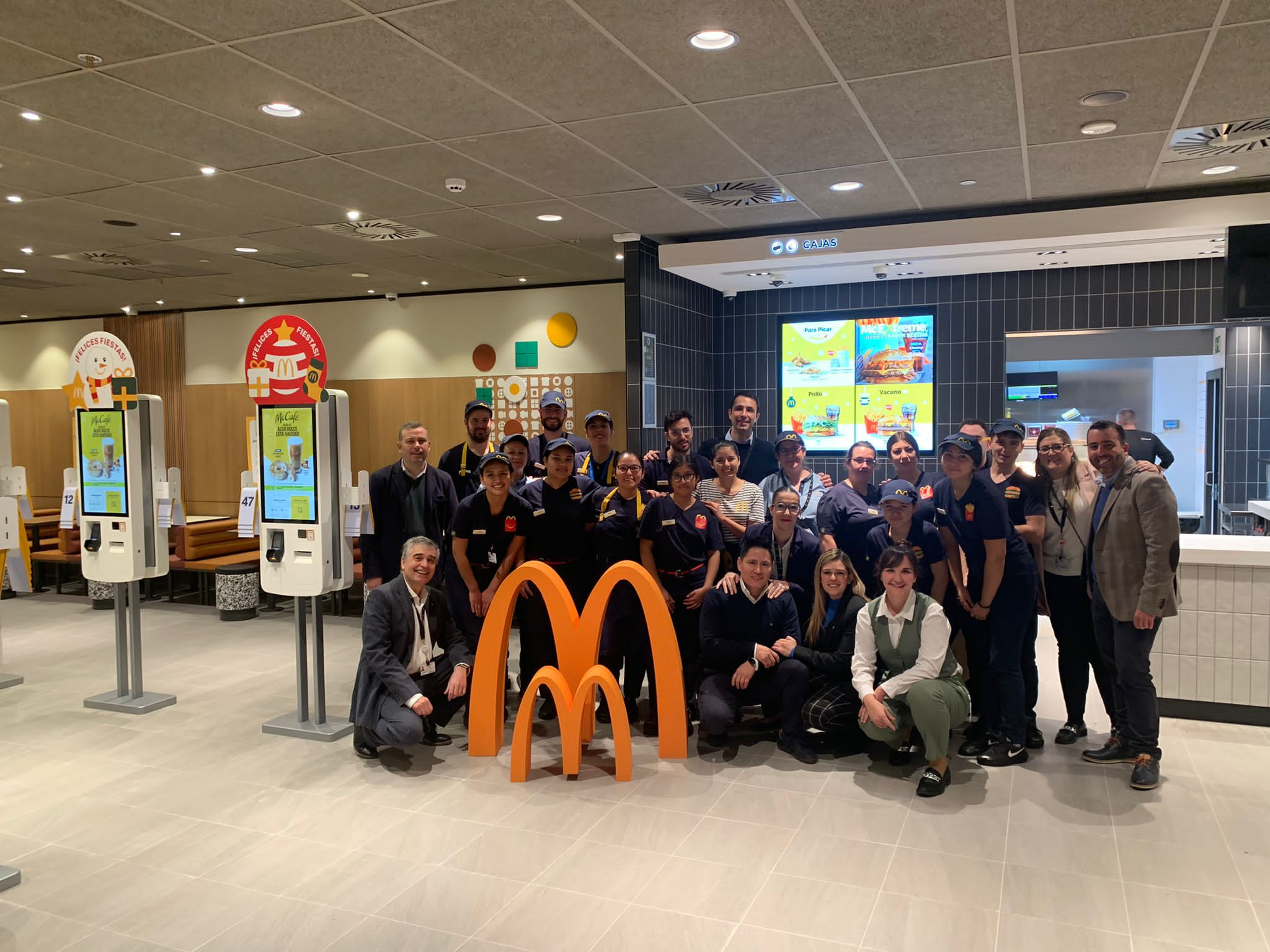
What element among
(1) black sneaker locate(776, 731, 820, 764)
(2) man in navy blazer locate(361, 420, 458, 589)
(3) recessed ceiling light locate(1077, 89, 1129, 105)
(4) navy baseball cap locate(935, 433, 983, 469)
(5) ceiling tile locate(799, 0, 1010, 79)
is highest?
(3) recessed ceiling light locate(1077, 89, 1129, 105)

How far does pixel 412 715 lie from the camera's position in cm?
431

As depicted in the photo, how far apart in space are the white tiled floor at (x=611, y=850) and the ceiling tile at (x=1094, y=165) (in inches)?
125

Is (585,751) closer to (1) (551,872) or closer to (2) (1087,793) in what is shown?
(1) (551,872)

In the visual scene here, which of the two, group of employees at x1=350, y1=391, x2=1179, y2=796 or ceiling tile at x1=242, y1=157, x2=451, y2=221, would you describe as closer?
group of employees at x1=350, y1=391, x2=1179, y2=796

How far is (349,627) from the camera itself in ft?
24.8

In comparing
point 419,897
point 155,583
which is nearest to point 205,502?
point 155,583

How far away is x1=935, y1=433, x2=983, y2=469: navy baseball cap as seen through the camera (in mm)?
4285

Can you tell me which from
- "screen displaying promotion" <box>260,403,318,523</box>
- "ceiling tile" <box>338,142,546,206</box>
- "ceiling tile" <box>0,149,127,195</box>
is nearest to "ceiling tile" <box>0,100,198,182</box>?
"ceiling tile" <box>0,149,127,195</box>

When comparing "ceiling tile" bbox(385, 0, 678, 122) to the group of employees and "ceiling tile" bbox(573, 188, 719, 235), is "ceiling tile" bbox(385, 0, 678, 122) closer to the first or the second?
"ceiling tile" bbox(573, 188, 719, 235)

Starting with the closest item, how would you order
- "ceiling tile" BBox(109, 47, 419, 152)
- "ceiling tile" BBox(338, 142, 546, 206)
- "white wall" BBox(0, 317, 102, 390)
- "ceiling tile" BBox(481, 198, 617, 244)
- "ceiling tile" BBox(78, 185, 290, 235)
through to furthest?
1. "ceiling tile" BBox(109, 47, 419, 152)
2. "ceiling tile" BBox(338, 142, 546, 206)
3. "ceiling tile" BBox(78, 185, 290, 235)
4. "ceiling tile" BBox(481, 198, 617, 244)
5. "white wall" BBox(0, 317, 102, 390)

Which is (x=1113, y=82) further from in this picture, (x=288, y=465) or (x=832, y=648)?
(x=288, y=465)

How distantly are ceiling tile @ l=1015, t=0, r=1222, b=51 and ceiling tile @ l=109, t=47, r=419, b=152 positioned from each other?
9.86 feet

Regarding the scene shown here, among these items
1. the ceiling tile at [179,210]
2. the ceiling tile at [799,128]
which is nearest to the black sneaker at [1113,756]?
the ceiling tile at [799,128]

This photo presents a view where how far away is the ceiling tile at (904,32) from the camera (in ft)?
10.9
